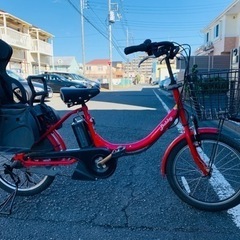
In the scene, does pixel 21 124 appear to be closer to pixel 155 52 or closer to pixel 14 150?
pixel 14 150

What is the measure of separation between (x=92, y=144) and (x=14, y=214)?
892mm

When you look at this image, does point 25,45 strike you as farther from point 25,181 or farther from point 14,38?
point 25,181

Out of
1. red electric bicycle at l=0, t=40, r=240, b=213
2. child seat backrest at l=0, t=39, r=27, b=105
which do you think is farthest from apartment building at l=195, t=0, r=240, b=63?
child seat backrest at l=0, t=39, r=27, b=105

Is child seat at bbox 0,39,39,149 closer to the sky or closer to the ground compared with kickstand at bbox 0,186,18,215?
closer to the sky

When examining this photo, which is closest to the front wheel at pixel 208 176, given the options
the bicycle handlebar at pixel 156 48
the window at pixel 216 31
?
the bicycle handlebar at pixel 156 48

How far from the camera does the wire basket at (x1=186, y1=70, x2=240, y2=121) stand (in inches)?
77.2

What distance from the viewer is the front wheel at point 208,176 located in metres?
2.25

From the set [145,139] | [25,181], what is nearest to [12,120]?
[25,181]


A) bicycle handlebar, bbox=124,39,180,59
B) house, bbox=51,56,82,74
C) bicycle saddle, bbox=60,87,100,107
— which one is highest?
house, bbox=51,56,82,74

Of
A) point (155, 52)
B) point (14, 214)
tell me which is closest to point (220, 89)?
point (155, 52)

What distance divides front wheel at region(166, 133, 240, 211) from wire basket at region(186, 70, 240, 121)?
266mm

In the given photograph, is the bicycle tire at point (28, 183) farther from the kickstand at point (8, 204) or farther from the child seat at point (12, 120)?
the child seat at point (12, 120)

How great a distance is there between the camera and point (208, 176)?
7.84 ft

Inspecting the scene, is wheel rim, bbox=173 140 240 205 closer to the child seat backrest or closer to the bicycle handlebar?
the bicycle handlebar
